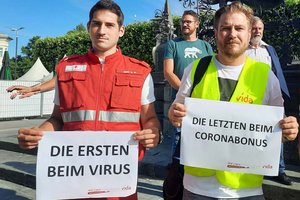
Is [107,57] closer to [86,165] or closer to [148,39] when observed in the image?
[86,165]

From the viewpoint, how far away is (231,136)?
2.00 m

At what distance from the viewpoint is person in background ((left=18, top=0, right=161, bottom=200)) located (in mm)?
2129

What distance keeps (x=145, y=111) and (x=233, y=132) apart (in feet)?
1.87

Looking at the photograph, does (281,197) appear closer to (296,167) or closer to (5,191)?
(296,167)

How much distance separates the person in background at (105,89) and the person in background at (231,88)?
0.24 meters

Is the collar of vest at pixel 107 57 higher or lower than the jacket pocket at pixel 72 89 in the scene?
higher

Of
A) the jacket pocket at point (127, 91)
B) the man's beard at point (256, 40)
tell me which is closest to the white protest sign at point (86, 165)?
the jacket pocket at point (127, 91)

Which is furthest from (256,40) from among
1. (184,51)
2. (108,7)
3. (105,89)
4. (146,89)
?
(105,89)

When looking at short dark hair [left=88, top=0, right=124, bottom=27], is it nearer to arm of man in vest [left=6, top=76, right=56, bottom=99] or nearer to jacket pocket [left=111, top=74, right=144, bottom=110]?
jacket pocket [left=111, top=74, right=144, bottom=110]

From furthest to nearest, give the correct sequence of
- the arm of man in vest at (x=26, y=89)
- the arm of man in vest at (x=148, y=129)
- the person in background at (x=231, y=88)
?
the arm of man in vest at (x=26, y=89) < the arm of man in vest at (x=148, y=129) < the person in background at (x=231, y=88)

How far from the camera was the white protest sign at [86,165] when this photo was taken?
6.68ft

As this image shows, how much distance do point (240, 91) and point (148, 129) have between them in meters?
0.58

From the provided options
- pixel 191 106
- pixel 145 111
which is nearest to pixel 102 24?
pixel 145 111

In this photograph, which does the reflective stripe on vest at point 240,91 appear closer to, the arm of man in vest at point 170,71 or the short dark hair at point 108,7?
the short dark hair at point 108,7
